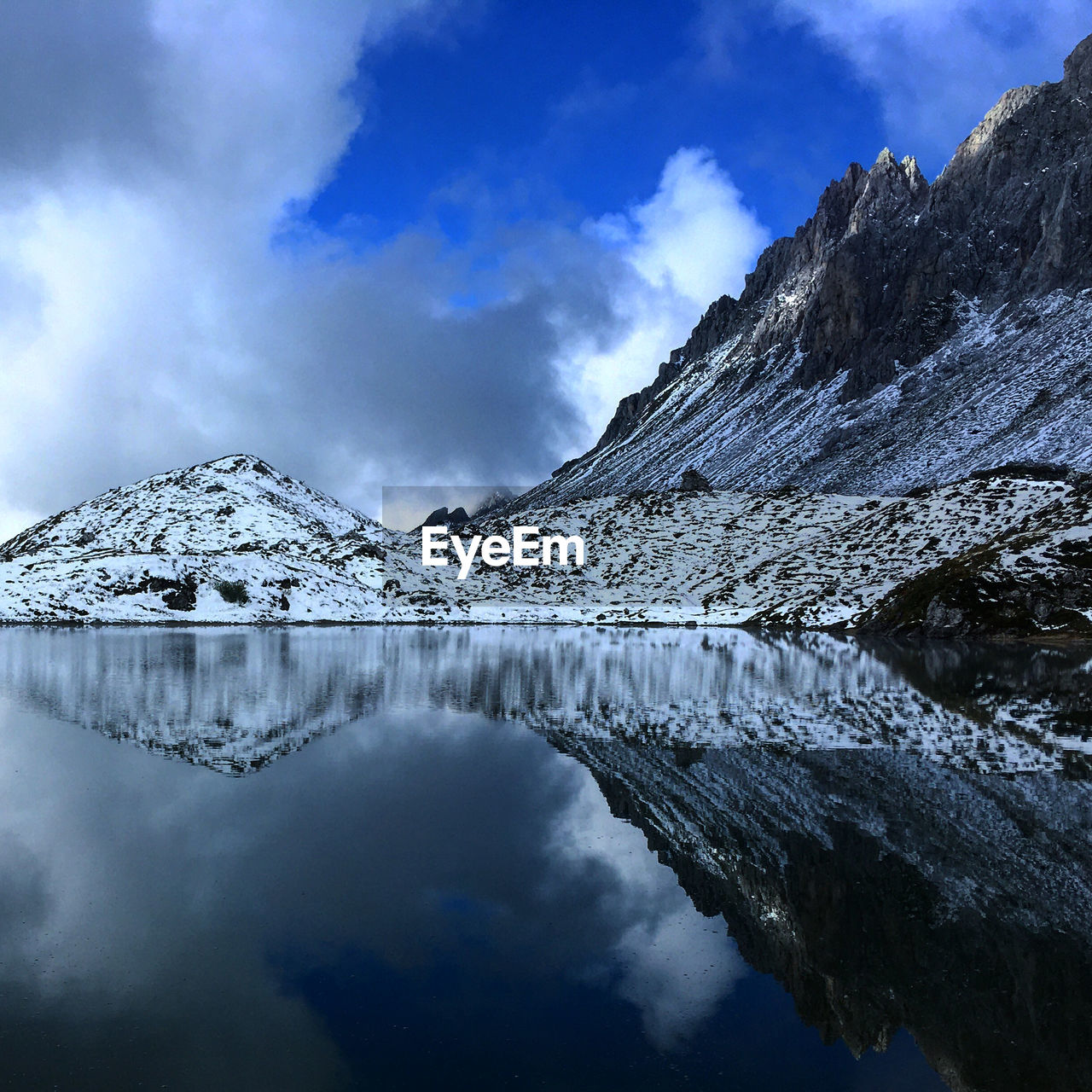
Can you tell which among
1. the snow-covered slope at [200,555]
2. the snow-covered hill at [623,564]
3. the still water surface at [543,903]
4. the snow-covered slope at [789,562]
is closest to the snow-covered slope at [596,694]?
the still water surface at [543,903]

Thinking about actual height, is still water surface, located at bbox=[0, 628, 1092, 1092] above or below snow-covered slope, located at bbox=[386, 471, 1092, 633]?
below

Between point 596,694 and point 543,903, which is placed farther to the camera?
point 596,694

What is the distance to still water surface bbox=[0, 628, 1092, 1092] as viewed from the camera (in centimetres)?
662

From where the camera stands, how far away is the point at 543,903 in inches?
371

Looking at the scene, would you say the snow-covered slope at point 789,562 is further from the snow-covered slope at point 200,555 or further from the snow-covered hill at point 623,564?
the snow-covered slope at point 200,555

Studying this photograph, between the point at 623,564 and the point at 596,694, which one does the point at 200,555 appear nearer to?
the point at 623,564

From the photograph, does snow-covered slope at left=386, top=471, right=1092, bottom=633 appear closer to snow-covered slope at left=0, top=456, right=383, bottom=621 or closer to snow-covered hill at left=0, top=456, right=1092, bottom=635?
snow-covered hill at left=0, top=456, right=1092, bottom=635

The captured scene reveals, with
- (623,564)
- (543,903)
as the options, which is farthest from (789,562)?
(543,903)

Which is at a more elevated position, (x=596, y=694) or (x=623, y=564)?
(x=623, y=564)

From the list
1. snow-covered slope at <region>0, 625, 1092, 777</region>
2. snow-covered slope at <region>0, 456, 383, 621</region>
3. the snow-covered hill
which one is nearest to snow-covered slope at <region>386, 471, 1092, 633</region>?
the snow-covered hill

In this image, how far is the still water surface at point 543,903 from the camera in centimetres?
662

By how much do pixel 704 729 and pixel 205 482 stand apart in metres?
86.5

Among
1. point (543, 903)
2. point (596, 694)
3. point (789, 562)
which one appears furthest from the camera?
point (789, 562)

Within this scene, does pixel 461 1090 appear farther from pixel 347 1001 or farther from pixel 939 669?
pixel 939 669
